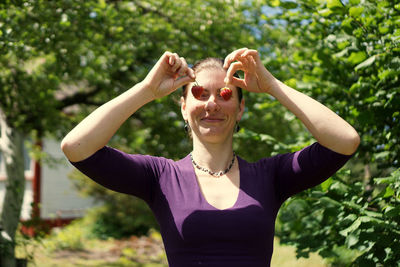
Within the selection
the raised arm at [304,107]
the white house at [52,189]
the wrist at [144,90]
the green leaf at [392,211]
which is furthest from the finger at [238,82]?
the white house at [52,189]

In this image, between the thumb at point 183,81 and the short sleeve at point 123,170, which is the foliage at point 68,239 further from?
the thumb at point 183,81

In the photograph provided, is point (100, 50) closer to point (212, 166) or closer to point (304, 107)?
point (212, 166)

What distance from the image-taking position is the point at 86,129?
70.9 inches

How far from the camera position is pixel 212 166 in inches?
80.6

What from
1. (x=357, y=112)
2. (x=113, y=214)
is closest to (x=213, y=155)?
(x=357, y=112)

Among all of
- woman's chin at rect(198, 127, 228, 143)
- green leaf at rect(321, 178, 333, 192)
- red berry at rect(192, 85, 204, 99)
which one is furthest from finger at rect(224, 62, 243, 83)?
green leaf at rect(321, 178, 333, 192)

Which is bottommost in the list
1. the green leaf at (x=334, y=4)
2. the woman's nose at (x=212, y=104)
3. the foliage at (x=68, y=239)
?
the foliage at (x=68, y=239)

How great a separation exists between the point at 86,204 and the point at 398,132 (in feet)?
45.5

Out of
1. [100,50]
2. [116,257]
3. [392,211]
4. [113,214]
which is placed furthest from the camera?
[113,214]

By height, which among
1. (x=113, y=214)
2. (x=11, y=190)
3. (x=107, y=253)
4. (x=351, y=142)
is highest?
(x=351, y=142)

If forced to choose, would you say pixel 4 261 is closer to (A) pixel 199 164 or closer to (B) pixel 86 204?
(A) pixel 199 164

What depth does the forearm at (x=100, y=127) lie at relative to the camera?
5.81 feet

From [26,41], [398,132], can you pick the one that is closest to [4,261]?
[26,41]

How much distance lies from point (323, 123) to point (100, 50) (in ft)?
15.7
